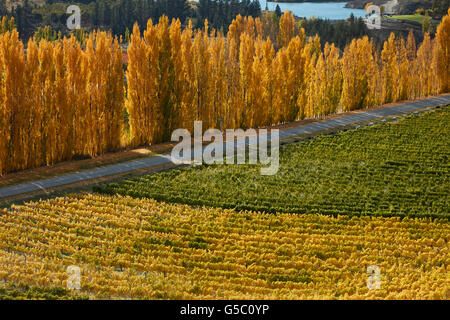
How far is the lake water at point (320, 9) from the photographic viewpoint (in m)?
104

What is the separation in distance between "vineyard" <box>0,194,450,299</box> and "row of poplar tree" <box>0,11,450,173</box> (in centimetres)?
467

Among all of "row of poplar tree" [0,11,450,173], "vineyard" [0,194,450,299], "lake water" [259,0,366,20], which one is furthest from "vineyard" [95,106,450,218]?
"lake water" [259,0,366,20]

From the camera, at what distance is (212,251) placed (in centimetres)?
1490

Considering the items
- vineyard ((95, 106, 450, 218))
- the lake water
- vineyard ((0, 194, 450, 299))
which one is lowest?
vineyard ((0, 194, 450, 299))

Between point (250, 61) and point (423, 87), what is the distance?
17.5 metres

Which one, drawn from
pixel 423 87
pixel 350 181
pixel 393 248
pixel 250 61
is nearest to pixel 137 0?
pixel 423 87

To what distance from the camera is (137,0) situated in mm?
80938

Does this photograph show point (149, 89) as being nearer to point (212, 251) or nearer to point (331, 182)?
point (331, 182)

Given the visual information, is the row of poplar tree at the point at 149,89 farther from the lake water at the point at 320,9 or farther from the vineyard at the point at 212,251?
the lake water at the point at 320,9

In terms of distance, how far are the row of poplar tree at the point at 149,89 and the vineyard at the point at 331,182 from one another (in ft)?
13.6

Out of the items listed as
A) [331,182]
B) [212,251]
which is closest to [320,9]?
[331,182]

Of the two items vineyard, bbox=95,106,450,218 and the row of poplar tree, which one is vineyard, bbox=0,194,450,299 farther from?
the row of poplar tree

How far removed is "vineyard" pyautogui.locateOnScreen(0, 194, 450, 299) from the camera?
41.8 ft

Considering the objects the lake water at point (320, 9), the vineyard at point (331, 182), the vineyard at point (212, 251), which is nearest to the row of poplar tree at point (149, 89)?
the vineyard at point (331, 182)
